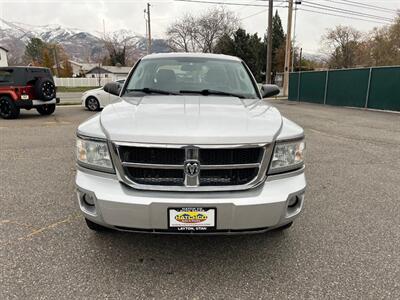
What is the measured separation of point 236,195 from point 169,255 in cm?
91

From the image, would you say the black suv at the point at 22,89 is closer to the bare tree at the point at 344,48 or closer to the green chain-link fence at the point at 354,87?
the green chain-link fence at the point at 354,87

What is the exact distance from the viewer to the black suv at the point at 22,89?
10227 mm

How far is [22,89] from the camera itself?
10.2m

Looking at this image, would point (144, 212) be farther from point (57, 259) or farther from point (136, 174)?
point (57, 259)

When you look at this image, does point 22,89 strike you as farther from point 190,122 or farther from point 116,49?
point 116,49

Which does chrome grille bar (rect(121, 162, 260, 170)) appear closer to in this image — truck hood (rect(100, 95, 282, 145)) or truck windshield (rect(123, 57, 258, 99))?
truck hood (rect(100, 95, 282, 145))

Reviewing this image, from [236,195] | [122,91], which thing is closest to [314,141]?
[122,91]

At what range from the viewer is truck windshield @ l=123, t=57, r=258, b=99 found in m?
3.39

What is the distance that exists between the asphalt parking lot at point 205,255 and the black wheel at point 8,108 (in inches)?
291

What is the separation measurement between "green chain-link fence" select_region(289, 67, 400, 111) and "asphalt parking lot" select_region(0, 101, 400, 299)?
11701mm

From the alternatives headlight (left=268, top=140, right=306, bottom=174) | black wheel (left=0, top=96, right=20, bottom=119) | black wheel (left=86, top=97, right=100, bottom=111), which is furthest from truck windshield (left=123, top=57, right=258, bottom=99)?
black wheel (left=86, top=97, right=100, bottom=111)

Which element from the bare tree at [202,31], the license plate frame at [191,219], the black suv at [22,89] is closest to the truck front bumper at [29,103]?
the black suv at [22,89]

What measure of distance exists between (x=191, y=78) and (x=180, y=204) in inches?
75.2

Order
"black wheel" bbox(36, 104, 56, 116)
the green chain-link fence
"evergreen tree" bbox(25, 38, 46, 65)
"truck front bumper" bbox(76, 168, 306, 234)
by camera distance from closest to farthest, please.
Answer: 1. "truck front bumper" bbox(76, 168, 306, 234)
2. "black wheel" bbox(36, 104, 56, 116)
3. the green chain-link fence
4. "evergreen tree" bbox(25, 38, 46, 65)
